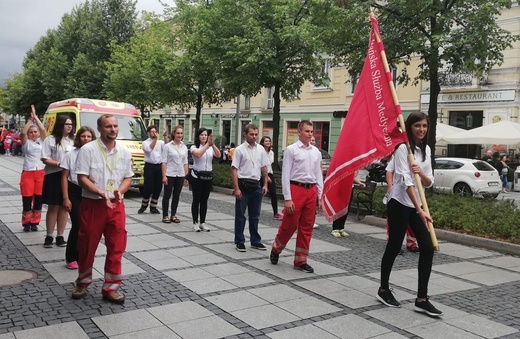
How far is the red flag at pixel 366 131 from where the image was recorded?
5656 mm

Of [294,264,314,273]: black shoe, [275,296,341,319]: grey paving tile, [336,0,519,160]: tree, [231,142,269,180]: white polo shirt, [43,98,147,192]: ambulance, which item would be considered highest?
[336,0,519,160]: tree

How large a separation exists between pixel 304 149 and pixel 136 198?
9.16 metres

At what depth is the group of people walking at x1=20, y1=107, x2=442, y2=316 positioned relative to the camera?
5.27m

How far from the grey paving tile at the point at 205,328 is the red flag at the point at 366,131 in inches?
82.7

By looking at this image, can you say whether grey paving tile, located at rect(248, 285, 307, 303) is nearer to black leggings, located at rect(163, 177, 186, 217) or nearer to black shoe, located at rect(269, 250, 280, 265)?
black shoe, located at rect(269, 250, 280, 265)

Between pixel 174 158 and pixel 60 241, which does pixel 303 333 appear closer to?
pixel 60 241

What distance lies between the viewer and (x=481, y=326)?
16.4ft

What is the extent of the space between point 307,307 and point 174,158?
5.96 m

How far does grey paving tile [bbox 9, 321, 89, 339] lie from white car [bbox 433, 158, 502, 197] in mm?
15547

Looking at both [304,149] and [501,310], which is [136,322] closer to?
[304,149]

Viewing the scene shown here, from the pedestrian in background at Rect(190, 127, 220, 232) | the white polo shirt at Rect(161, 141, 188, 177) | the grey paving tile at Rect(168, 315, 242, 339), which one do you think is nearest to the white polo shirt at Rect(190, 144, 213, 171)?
the pedestrian in background at Rect(190, 127, 220, 232)

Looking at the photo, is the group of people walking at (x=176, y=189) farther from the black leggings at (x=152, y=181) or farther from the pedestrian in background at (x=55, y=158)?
the black leggings at (x=152, y=181)

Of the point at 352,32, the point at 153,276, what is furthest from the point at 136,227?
the point at 352,32

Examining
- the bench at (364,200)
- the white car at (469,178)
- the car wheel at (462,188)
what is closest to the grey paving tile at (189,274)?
the bench at (364,200)
